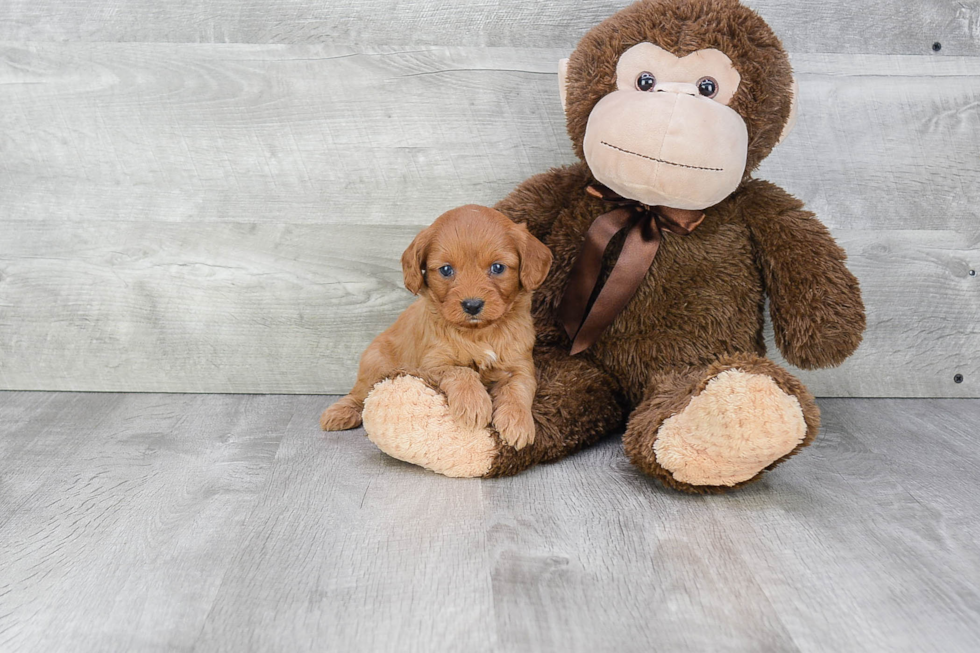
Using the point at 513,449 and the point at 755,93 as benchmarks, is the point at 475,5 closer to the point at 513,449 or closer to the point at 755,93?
the point at 755,93

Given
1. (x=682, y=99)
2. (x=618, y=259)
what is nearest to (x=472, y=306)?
(x=618, y=259)

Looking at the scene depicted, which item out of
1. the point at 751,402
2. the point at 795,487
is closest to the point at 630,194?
the point at 751,402

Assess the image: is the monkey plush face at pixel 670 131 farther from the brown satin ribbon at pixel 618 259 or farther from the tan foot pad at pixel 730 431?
the tan foot pad at pixel 730 431

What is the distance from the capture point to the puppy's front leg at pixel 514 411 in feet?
3.62

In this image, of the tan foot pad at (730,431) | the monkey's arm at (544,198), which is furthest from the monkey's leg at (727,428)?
the monkey's arm at (544,198)

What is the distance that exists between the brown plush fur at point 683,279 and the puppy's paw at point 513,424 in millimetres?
27

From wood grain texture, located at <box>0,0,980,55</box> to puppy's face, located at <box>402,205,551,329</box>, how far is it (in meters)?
0.52

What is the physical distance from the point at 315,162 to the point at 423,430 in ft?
2.12

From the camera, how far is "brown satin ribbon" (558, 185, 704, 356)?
124 cm

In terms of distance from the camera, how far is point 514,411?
3.65 ft

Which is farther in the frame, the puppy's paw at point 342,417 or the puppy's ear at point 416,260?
the puppy's paw at point 342,417

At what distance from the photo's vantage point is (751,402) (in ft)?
3.33

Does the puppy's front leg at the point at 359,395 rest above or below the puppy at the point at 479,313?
below

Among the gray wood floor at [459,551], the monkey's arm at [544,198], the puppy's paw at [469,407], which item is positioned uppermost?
the monkey's arm at [544,198]
